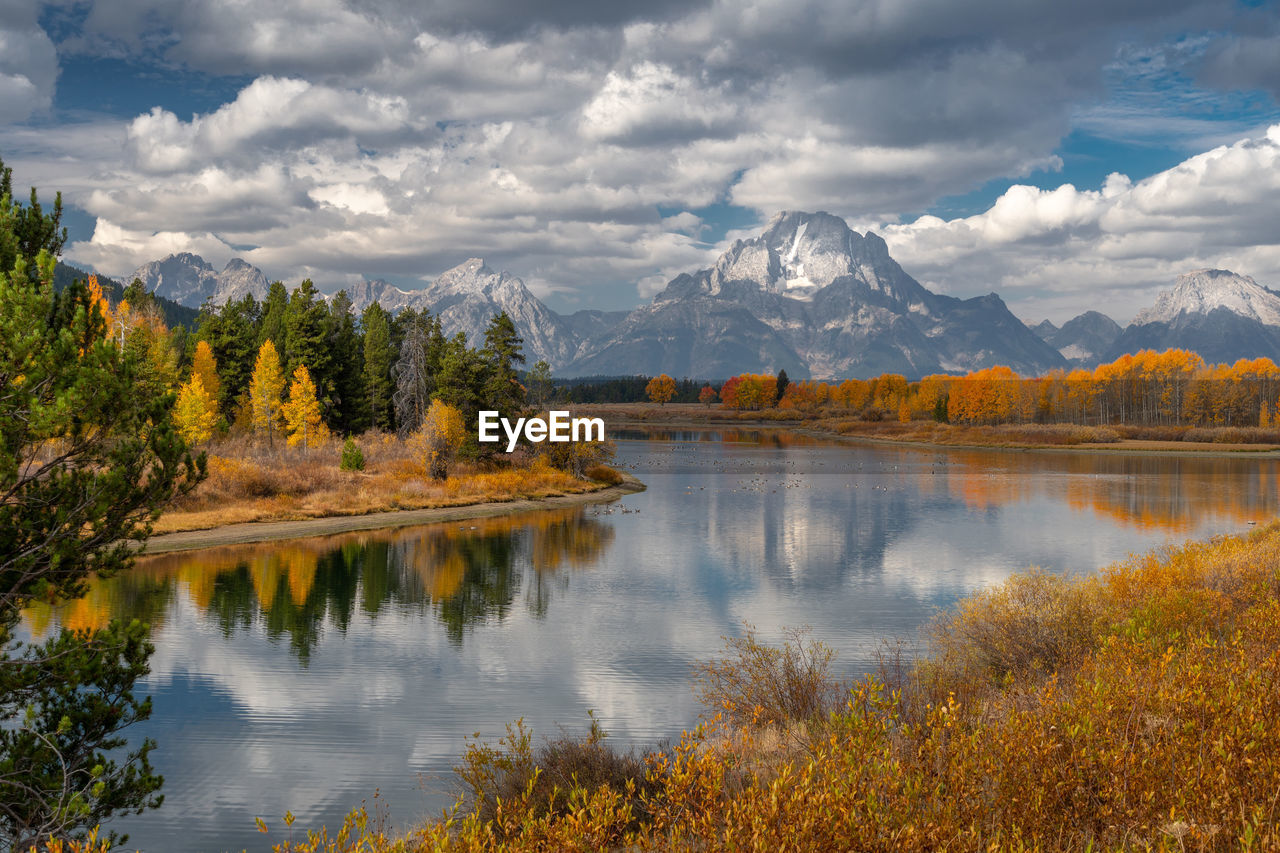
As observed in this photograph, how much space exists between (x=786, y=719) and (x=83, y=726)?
10.5 metres

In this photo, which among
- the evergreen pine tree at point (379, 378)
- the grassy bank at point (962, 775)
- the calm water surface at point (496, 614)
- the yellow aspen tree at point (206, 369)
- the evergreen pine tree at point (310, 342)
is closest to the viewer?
the grassy bank at point (962, 775)

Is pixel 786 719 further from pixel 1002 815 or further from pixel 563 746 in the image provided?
pixel 1002 815

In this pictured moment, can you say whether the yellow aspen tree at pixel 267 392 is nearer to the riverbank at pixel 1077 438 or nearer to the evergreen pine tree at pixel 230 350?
the evergreen pine tree at pixel 230 350

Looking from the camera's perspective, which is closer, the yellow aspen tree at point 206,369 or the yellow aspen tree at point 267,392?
the yellow aspen tree at point 267,392

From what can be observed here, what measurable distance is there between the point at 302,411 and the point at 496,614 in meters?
44.2

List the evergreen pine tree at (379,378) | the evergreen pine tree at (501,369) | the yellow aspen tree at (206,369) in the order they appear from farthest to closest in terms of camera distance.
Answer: the evergreen pine tree at (379,378) < the yellow aspen tree at (206,369) < the evergreen pine tree at (501,369)

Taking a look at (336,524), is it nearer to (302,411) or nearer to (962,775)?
(302,411)

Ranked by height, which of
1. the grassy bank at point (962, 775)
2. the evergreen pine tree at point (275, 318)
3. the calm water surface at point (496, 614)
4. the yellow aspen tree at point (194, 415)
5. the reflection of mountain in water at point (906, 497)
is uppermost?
the evergreen pine tree at point (275, 318)

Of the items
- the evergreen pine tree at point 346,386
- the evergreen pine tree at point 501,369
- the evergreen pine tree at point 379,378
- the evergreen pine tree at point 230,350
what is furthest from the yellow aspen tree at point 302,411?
the evergreen pine tree at point 230,350

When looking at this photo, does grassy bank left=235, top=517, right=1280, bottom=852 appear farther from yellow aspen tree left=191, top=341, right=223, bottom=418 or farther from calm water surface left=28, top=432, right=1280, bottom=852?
yellow aspen tree left=191, top=341, right=223, bottom=418

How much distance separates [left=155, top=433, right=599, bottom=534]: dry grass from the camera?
4575cm

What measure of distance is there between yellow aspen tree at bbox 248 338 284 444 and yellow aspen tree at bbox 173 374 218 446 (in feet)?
15.1

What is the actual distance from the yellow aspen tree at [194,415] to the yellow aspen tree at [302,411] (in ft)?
18.2

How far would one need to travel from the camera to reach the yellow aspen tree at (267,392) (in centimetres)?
6656
